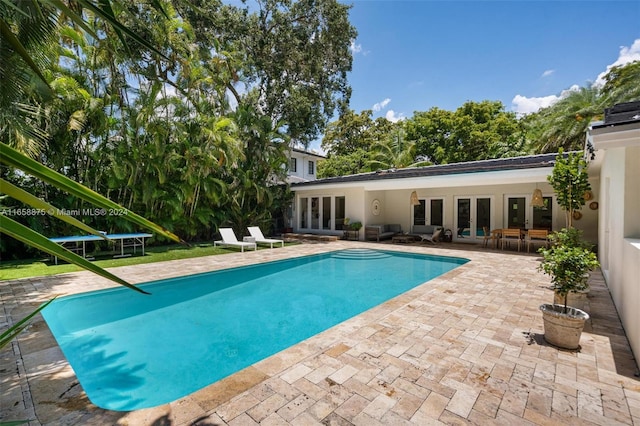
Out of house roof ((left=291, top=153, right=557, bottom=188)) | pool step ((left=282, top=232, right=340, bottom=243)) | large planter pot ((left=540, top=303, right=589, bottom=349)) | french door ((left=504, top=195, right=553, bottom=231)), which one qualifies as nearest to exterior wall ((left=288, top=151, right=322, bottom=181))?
house roof ((left=291, top=153, right=557, bottom=188))

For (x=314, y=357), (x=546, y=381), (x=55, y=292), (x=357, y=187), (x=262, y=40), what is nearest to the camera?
(x=546, y=381)

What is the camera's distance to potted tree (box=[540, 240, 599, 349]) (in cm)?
428

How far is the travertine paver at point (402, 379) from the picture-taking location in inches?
117

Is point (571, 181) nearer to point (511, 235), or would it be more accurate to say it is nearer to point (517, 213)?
point (511, 235)

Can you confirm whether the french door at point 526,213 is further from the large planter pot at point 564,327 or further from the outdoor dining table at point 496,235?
the large planter pot at point 564,327

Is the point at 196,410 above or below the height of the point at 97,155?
below

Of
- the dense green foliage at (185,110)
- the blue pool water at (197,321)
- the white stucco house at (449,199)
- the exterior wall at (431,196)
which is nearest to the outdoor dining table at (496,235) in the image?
the white stucco house at (449,199)

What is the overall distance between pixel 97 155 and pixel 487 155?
89.8ft

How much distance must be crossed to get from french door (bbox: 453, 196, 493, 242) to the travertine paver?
386 inches

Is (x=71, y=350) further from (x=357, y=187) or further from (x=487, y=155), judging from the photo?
(x=487, y=155)

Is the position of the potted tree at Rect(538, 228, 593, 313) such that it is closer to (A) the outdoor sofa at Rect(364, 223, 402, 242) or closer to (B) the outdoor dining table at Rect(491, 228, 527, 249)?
(B) the outdoor dining table at Rect(491, 228, 527, 249)

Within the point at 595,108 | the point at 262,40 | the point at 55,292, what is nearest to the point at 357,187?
the point at 262,40

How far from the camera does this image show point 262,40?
61.7 feet

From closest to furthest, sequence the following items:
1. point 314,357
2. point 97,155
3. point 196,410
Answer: point 196,410
point 314,357
point 97,155
